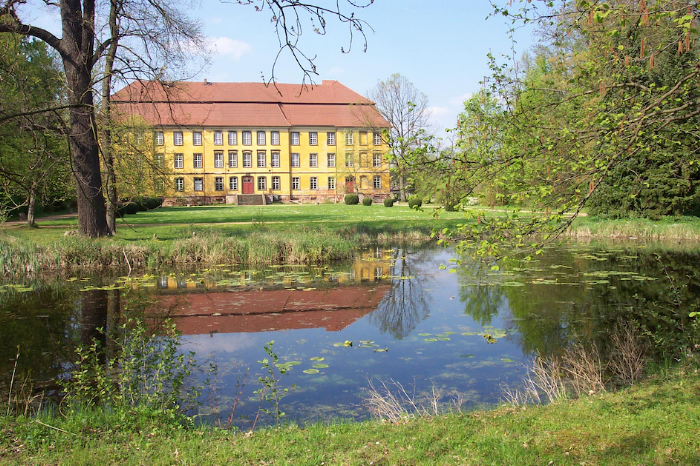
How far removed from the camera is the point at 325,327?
343 inches

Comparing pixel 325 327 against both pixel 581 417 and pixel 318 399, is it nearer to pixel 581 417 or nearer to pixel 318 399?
pixel 318 399

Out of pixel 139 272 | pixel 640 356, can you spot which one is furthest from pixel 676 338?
pixel 139 272

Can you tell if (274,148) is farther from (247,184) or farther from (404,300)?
(404,300)

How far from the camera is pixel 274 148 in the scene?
5288 centimetres

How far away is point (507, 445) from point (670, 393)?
209cm

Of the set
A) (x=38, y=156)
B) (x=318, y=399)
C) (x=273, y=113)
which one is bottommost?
(x=318, y=399)

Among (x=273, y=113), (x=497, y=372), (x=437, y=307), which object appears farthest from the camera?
(x=273, y=113)

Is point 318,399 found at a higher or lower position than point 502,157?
lower

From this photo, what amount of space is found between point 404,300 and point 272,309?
8.55 feet

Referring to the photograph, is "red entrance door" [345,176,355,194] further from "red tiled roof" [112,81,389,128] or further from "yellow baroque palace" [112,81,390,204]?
"red tiled roof" [112,81,389,128]

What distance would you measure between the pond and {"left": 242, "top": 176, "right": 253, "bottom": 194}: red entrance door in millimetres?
39290

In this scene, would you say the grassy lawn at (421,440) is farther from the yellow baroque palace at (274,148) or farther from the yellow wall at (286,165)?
the yellow wall at (286,165)

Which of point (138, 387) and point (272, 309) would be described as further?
point (272, 309)

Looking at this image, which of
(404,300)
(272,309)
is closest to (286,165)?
(404,300)
